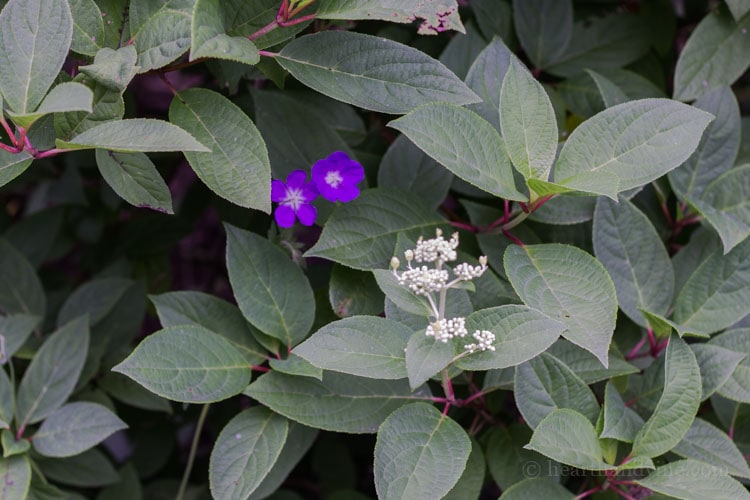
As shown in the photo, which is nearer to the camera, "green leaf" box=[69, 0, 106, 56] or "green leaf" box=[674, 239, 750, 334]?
"green leaf" box=[69, 0, 106, 56]

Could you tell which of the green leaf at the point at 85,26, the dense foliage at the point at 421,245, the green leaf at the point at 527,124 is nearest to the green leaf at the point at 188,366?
the dense foliage at the point at 421,245

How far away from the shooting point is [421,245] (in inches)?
39.1

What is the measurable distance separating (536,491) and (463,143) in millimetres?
524

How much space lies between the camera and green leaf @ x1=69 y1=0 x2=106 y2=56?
3.45 feet

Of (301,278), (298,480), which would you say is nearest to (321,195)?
(301,278)

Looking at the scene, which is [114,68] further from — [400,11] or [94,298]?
[94,298]

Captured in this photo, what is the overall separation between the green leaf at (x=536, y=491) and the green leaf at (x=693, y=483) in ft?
0.41

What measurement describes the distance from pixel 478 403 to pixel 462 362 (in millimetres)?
332

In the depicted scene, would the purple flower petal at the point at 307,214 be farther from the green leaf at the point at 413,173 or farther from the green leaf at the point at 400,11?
the green leaf at the point at 400,11

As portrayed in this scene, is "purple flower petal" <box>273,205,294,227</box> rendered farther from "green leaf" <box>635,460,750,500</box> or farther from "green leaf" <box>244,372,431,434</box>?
"green leaf" <box>635,460,750,500</box>

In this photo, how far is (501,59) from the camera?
1.26m

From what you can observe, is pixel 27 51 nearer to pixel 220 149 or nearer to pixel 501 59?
pixel 220 149

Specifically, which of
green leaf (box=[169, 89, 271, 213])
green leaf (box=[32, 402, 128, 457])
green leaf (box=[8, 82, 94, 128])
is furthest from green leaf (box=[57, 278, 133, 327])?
green leaf (box=[8, 82, 94, 128])

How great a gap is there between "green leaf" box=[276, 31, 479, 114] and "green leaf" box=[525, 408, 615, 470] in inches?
18.3
